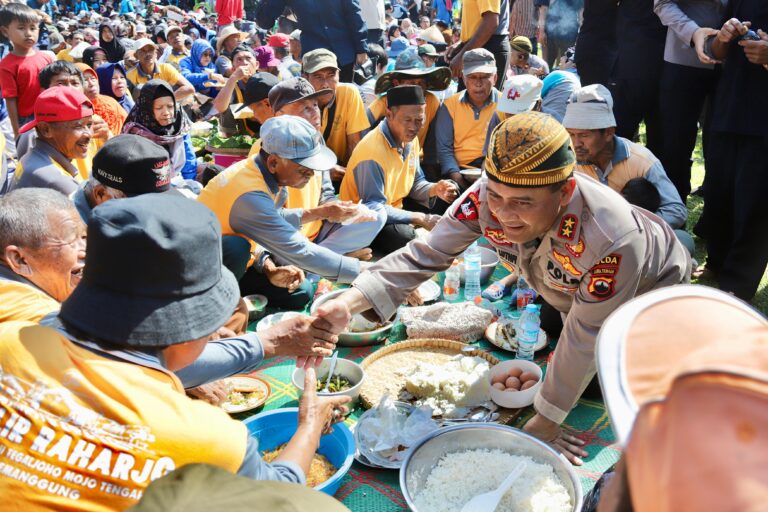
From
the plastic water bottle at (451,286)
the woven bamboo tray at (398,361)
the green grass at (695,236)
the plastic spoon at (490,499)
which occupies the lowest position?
the green grass at (695,236)

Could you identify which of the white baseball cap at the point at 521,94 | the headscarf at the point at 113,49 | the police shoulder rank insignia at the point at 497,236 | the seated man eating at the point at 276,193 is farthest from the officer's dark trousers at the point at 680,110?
the headscarf at the point at 113,49

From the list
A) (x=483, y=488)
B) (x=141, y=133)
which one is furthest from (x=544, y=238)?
(x=141, y=133)

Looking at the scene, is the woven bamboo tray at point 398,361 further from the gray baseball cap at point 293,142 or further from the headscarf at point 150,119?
the headscarf at point 150,119

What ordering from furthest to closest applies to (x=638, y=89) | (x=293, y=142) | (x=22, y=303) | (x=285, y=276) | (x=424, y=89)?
(x=424, y=89), (x=638, y=89), (x=285, y=276), (x=293, y=142), (x=22, y=303)

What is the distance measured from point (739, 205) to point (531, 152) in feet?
9.01

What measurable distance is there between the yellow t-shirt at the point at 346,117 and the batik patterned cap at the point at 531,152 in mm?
3808

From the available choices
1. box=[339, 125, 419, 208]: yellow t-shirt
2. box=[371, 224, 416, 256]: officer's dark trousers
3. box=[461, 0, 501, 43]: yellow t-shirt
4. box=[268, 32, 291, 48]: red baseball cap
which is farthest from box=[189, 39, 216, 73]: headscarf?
box=[371, 224, 416, 256]: officer's dark trousers

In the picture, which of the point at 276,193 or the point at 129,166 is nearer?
the point at 129,166

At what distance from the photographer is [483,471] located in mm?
2447

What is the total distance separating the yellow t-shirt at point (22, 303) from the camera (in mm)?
2070

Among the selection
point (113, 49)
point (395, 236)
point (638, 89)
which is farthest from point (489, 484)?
point (113, 49)

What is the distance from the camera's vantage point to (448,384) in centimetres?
298

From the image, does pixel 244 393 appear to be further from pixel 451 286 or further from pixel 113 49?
pixel 113 49

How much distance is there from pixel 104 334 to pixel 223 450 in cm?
40
